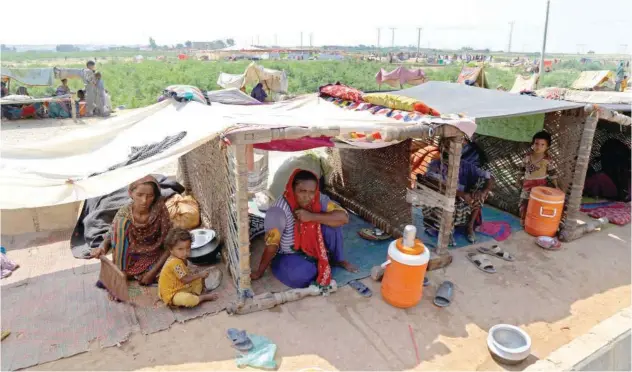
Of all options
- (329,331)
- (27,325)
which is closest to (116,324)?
(27,325)

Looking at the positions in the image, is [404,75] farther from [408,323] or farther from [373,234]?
[408,323]

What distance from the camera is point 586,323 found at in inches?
130

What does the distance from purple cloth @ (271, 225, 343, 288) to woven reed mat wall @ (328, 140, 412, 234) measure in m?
0.99

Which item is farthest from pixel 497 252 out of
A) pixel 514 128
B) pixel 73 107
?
pixel 73 107

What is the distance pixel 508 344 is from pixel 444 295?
2.11ft

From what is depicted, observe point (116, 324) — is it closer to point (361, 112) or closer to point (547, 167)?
point (361, 112)

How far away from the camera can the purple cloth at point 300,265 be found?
11.7ft

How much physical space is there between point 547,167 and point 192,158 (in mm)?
4154

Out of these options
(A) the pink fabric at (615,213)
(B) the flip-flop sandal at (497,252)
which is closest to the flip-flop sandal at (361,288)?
(B) the flip-flop sandal at (497,252)

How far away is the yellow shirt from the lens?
10.6 ft

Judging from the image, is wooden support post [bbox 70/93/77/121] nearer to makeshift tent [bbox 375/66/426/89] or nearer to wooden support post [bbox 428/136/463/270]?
makeshift tent [bbox 375/66/426/89]

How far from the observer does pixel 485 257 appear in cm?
420

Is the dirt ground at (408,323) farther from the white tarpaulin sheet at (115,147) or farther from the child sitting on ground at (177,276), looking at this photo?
the white tarpaulin sheet at (115,147)

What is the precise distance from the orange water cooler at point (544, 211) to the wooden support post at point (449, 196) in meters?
1.29
